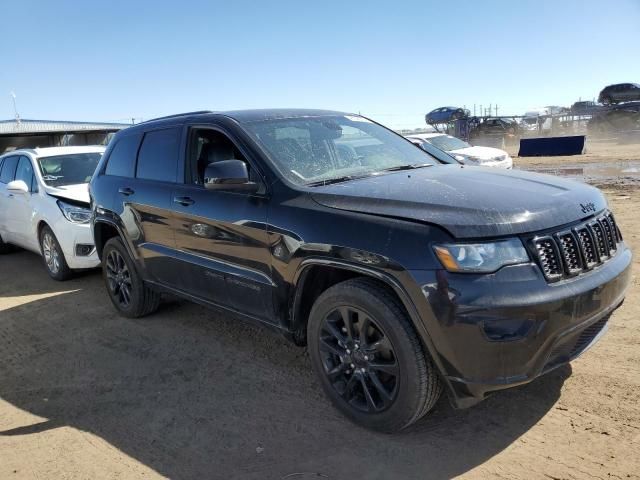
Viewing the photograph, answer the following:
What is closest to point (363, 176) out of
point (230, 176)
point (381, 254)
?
point (230, 176)

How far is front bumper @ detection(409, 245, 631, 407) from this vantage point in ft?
8.47

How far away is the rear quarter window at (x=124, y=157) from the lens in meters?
5.07

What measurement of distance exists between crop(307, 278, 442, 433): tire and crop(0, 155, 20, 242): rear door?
22.1 ft

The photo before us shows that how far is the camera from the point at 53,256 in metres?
7.10

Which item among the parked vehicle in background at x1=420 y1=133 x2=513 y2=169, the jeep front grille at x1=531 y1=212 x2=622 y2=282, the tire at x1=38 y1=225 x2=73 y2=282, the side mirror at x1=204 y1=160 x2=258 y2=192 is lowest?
the tire at x1=38 y1=225 x2=73 y2=282

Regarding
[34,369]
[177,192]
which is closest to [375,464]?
[177,192]

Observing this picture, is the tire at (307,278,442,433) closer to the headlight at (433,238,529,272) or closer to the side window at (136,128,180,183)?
the headlight at (433,238,529,272)

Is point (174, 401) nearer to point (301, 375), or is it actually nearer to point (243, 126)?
point (301, 375)

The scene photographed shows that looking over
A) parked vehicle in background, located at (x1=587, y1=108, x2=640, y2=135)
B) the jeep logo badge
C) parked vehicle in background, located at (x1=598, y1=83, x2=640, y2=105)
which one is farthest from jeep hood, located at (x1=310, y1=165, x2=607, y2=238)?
parked vehicle in background, located at (x1=587, y1=108, x2=640, y2=135)

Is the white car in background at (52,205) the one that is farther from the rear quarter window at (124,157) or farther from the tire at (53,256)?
the rear quarter window at (124,157)

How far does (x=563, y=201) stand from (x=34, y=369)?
4.10 metres

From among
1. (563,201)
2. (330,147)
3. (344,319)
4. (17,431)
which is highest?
(330,147)

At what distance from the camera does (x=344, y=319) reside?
3127 millimetres

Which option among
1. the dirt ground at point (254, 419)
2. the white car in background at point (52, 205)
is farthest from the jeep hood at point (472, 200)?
the white car in background at point (52, 205)
